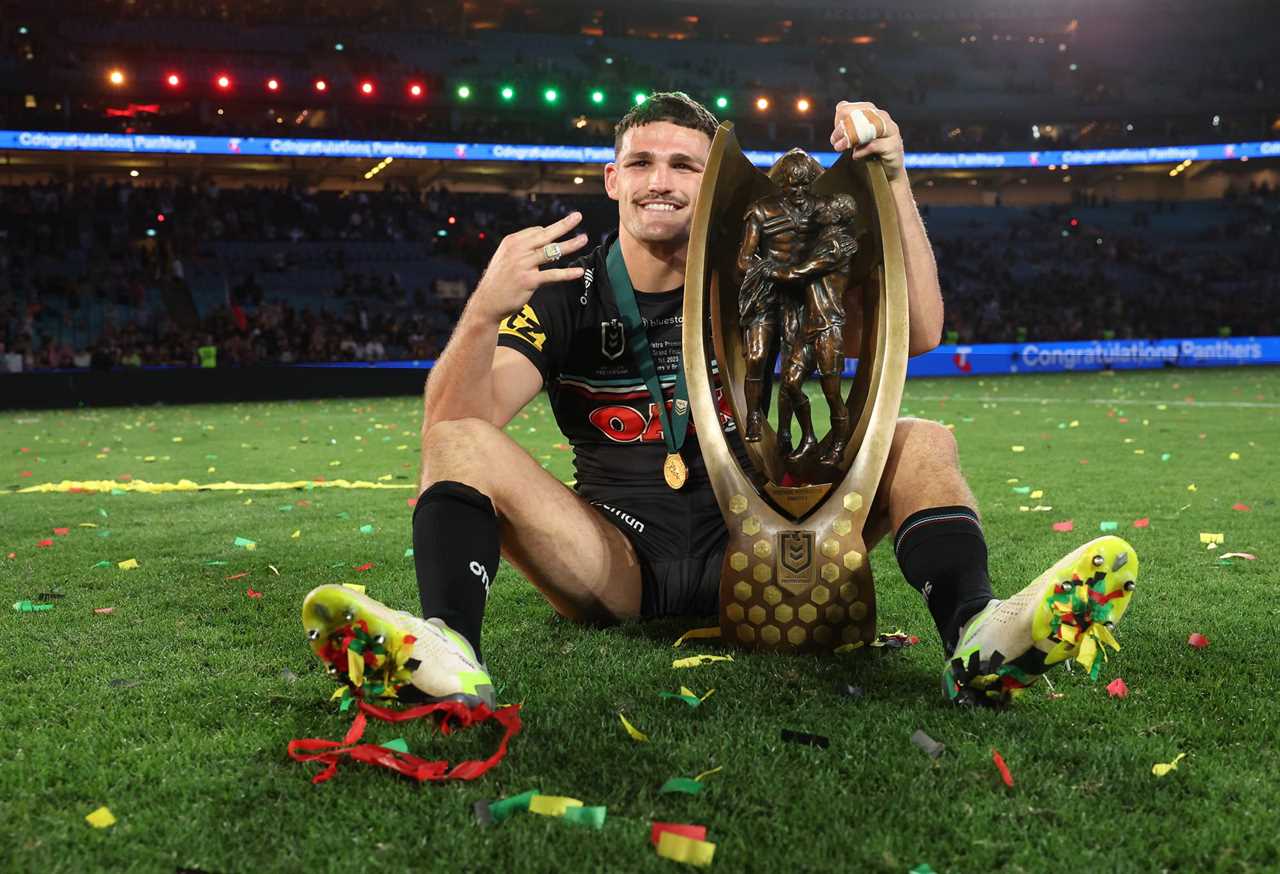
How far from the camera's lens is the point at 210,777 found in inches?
83.7

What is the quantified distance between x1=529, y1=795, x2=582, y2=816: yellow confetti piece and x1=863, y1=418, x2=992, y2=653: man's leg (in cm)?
97

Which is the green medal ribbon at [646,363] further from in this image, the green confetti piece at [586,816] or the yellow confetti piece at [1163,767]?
the yellow confetti piece at [1163,767]

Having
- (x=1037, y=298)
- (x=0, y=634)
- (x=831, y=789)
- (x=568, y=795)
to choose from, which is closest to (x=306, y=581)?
(x=0, y=634)

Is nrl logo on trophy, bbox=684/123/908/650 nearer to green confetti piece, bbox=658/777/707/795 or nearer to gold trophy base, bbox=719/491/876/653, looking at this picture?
gold trophy base, bbox=719/491/876/653

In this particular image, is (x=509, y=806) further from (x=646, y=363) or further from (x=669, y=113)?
(x=669, y=113)

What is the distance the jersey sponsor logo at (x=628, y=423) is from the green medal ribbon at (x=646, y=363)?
0.06 metres

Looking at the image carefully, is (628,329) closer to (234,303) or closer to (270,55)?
(234,303)

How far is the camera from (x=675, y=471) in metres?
2.97

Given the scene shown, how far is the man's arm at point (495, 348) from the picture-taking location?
264 cm

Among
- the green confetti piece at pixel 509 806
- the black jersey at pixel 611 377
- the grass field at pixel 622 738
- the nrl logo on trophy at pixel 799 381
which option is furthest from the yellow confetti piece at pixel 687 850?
the black jersey at pixel 611 377

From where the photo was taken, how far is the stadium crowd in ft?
76.7

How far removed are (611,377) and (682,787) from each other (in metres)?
1.45

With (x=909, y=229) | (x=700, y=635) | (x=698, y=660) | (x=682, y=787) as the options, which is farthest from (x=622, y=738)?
(x=909, y=229)

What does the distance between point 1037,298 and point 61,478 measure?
96.3 feet
